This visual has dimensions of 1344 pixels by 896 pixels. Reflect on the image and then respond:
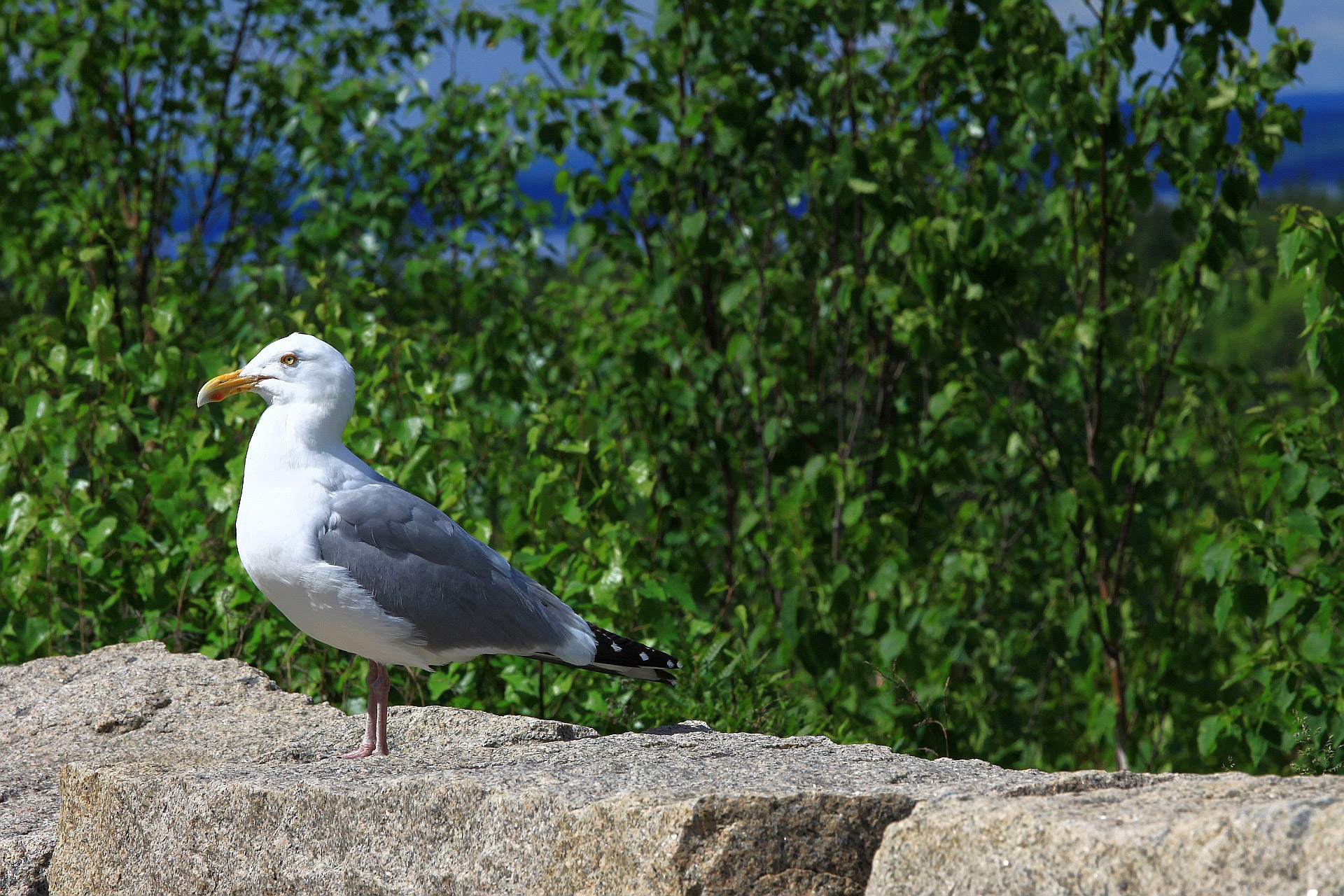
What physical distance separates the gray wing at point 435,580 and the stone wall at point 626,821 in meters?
0.27

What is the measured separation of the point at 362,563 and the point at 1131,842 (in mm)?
2012

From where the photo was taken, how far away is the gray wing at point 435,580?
10.8 ft

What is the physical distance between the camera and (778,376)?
20.7 feet

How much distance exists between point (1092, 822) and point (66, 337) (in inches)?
263

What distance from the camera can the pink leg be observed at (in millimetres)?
3309

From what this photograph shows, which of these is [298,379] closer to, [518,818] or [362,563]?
[362,563]

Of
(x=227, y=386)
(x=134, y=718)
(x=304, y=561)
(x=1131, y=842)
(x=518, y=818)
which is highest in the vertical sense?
(x=227, y=386)

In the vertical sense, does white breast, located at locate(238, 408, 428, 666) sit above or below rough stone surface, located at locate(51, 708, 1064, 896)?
above

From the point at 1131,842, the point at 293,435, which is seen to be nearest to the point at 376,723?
the point at 293,435

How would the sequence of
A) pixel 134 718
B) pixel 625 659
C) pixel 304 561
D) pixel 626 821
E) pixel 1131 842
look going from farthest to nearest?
pixel 134 718, pixel 625 659, pixel 304 561, pixel 626 821, pixel 1131 842

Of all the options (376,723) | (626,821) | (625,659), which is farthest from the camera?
(625,659)

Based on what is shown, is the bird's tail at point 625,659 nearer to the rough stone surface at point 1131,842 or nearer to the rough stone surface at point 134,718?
the rough stone surface at point 134,718

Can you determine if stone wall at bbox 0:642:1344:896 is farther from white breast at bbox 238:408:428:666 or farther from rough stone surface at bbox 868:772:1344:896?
white breast at bbox 238:408:428:666

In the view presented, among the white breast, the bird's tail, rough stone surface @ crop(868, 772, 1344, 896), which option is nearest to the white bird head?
the white breast
